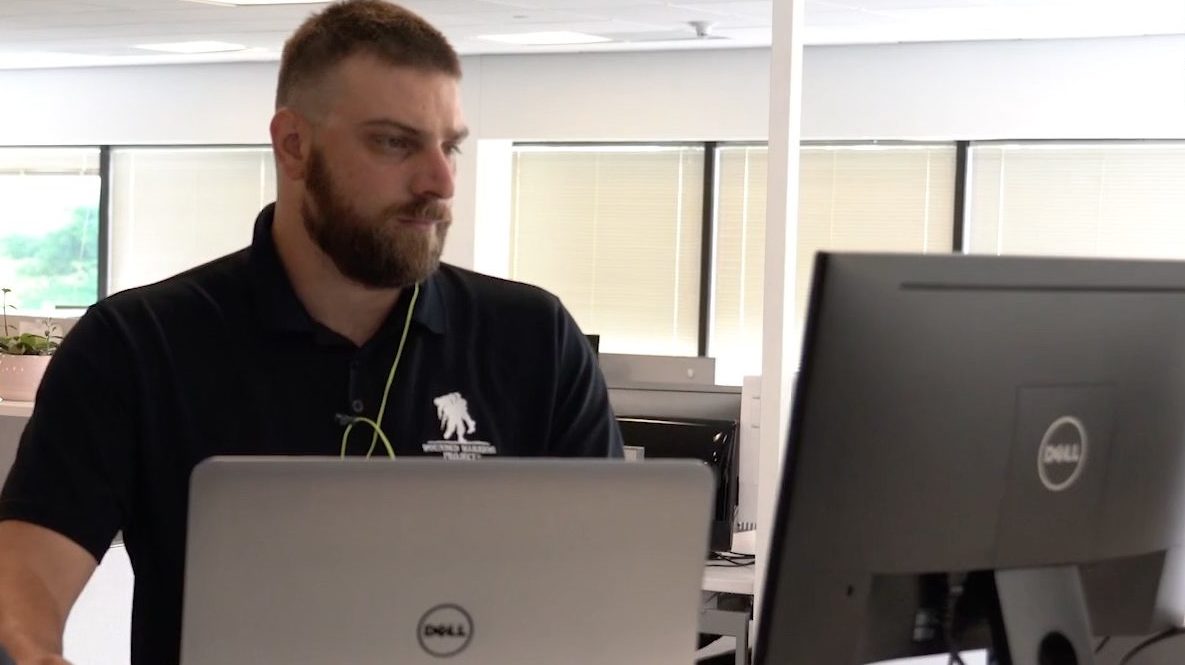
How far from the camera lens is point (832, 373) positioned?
1163 millimetres

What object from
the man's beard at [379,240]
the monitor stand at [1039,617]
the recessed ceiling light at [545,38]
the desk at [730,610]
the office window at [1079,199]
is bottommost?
the desk at [730,610]

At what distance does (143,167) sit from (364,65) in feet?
33.4

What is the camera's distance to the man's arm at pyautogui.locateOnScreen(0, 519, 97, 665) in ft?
4.77

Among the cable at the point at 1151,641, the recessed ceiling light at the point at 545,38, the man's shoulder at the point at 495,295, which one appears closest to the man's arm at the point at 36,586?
the man's shoulder at the point at 495,295

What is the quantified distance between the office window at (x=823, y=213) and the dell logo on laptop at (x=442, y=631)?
305 inches

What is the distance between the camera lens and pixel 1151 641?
1474 millimetres

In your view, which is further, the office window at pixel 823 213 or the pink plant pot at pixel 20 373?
the office window at pixel 823 213

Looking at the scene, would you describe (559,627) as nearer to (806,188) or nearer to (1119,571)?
(1119,571)

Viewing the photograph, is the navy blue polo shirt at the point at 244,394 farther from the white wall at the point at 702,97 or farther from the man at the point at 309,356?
the white wall at the point at 702,97

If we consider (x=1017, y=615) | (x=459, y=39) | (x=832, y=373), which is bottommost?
(x=1017, y=615)

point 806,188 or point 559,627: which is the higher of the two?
point 806,188

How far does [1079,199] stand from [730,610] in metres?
5.48

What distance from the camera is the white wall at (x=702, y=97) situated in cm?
849

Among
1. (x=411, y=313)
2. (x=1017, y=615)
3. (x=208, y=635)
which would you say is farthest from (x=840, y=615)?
(x=411, y=313)
